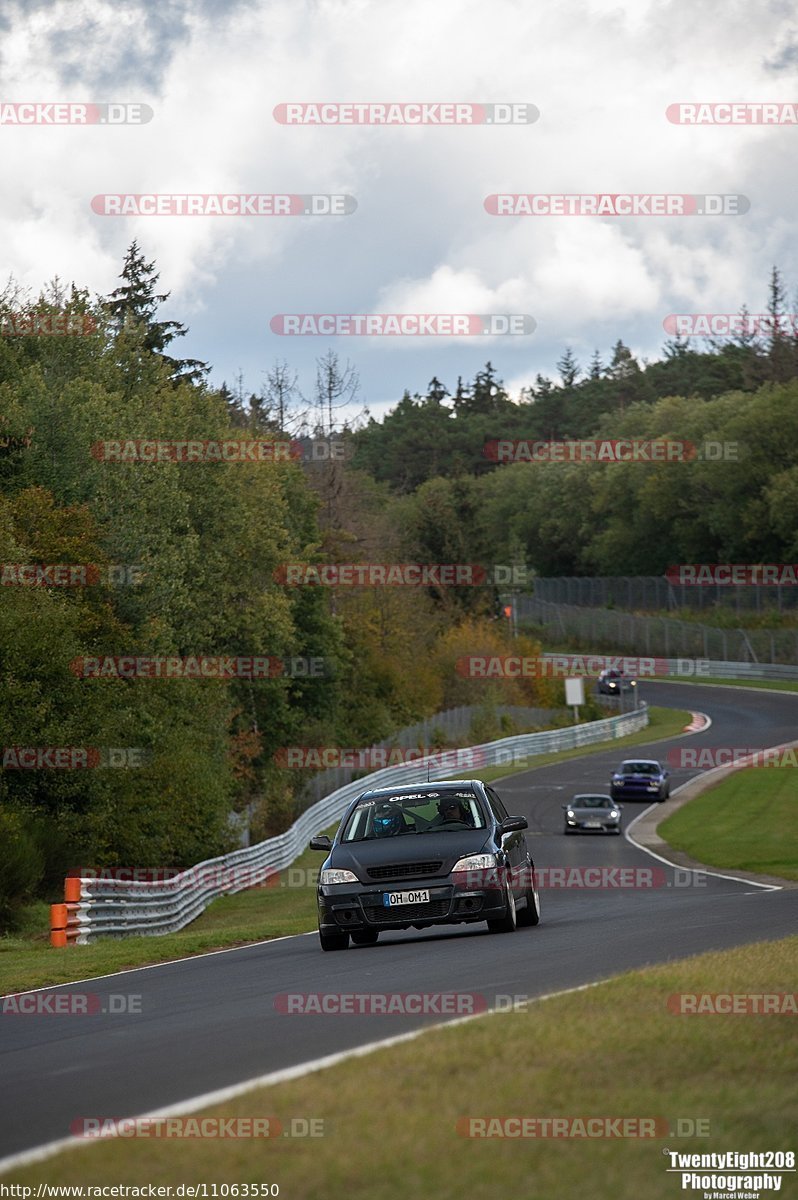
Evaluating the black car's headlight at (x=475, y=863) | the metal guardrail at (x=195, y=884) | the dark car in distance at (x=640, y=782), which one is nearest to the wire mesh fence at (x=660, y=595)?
the metal guardrail at (x=195, y=884)

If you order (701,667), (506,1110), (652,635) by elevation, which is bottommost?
(701,667)

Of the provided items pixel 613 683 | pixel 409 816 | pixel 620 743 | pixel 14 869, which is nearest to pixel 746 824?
pixel 14 869

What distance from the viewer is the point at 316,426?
73688 millimetres

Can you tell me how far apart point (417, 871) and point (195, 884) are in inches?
616

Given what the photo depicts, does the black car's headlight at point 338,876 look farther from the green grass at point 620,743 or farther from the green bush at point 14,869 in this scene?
the green grass at point 620,743

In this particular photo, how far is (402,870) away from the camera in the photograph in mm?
16016

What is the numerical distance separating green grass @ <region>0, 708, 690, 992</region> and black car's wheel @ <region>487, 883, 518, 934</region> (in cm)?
402

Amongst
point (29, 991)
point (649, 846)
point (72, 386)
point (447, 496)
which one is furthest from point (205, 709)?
point (447, 496)

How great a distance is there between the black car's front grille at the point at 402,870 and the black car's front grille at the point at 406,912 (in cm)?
29

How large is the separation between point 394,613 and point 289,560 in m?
17.9

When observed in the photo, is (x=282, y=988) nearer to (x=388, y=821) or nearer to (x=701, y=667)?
(x=388, y=821)

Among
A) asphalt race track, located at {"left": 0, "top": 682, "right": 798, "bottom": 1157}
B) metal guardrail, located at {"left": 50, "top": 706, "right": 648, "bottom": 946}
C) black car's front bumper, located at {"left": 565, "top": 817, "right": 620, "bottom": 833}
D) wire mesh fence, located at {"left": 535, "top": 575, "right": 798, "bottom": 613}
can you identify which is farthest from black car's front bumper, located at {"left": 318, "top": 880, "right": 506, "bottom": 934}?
wire mesh fence, located at {"left": 535, "top": 575, "right": 798, "bottom": 613}

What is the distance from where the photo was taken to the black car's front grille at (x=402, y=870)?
630 inches

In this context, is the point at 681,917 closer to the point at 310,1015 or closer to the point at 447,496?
the point at 310,1015
